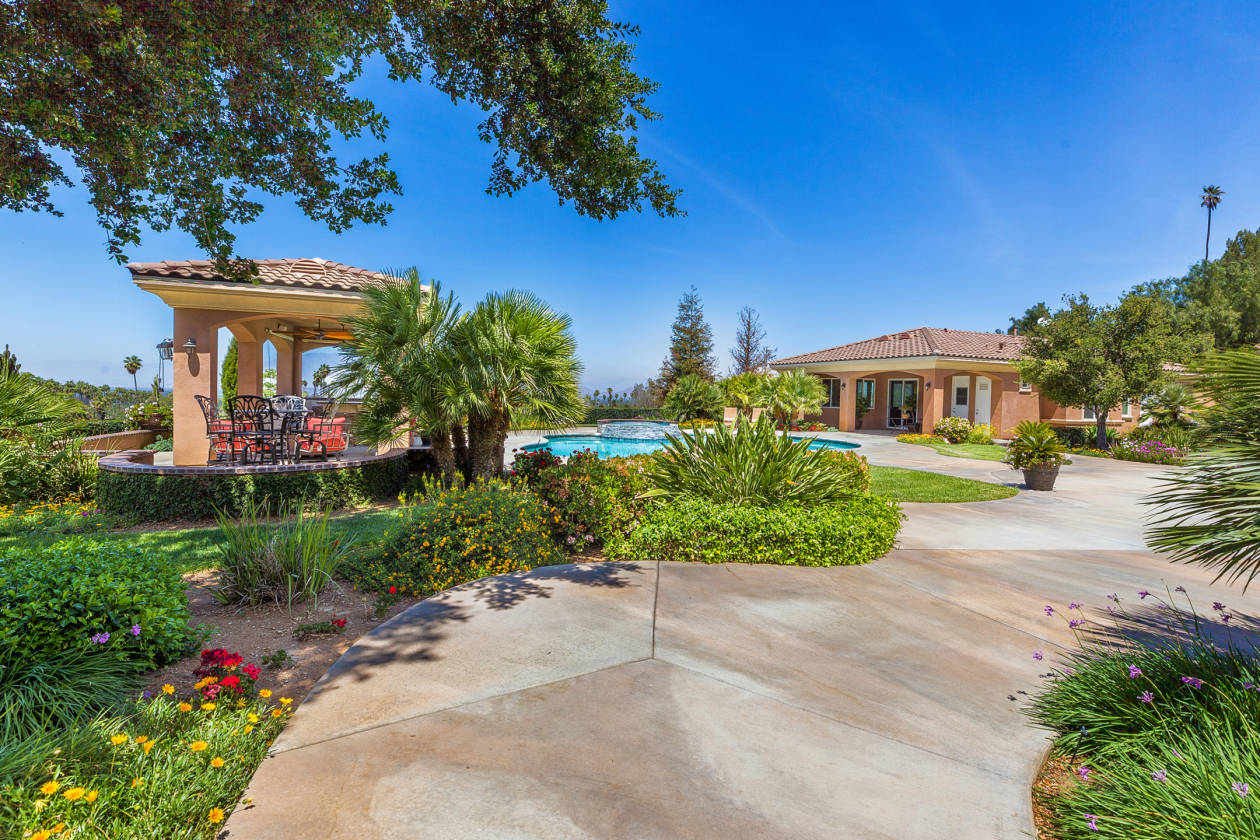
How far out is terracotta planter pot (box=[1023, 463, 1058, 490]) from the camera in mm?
10961

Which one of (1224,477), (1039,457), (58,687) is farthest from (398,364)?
(1039,457)

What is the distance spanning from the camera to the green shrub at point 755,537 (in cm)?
544

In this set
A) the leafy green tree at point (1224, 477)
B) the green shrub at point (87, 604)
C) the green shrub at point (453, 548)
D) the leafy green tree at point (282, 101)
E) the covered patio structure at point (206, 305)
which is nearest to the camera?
the leafy green tree at point (1224, 477)

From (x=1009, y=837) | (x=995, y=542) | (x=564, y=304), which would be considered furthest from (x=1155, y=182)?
(x=1009, y=837)

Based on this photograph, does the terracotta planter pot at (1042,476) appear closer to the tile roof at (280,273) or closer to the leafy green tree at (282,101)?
the leafy green tree at (282,101)

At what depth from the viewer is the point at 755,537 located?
5.46m

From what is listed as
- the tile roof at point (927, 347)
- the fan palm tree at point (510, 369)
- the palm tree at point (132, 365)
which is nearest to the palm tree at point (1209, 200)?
the tile roof at point (927, 347)

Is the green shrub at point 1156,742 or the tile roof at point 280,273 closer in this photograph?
the green shrub at point 1156,742

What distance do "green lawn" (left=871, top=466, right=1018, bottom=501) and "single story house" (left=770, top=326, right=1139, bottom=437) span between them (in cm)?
1332

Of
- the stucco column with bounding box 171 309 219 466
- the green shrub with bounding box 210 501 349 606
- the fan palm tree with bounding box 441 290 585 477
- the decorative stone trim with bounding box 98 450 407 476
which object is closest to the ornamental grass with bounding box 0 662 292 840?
the green shrub with bounding box 210 501 349 606

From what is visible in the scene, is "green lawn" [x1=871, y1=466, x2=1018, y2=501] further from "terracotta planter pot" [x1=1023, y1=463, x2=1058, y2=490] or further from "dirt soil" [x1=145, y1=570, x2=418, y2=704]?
"dirt soil" [x1=145, y1=570, x2=418, y2=704]

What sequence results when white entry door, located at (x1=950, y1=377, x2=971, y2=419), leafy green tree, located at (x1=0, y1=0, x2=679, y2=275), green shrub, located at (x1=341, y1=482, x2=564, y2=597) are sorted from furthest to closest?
1. white entry door, located at (x1=950, y1=377, x2=971, y2=419)
2. green shrub, located at (x1=341, y1=482, x2=564, y2=597)
3. leafy green tree, located at (x1=0, y1=0, x2=679, y2=275)

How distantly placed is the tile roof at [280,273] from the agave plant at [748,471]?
8.32 metres

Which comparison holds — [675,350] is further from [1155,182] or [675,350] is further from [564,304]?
[564,304]
